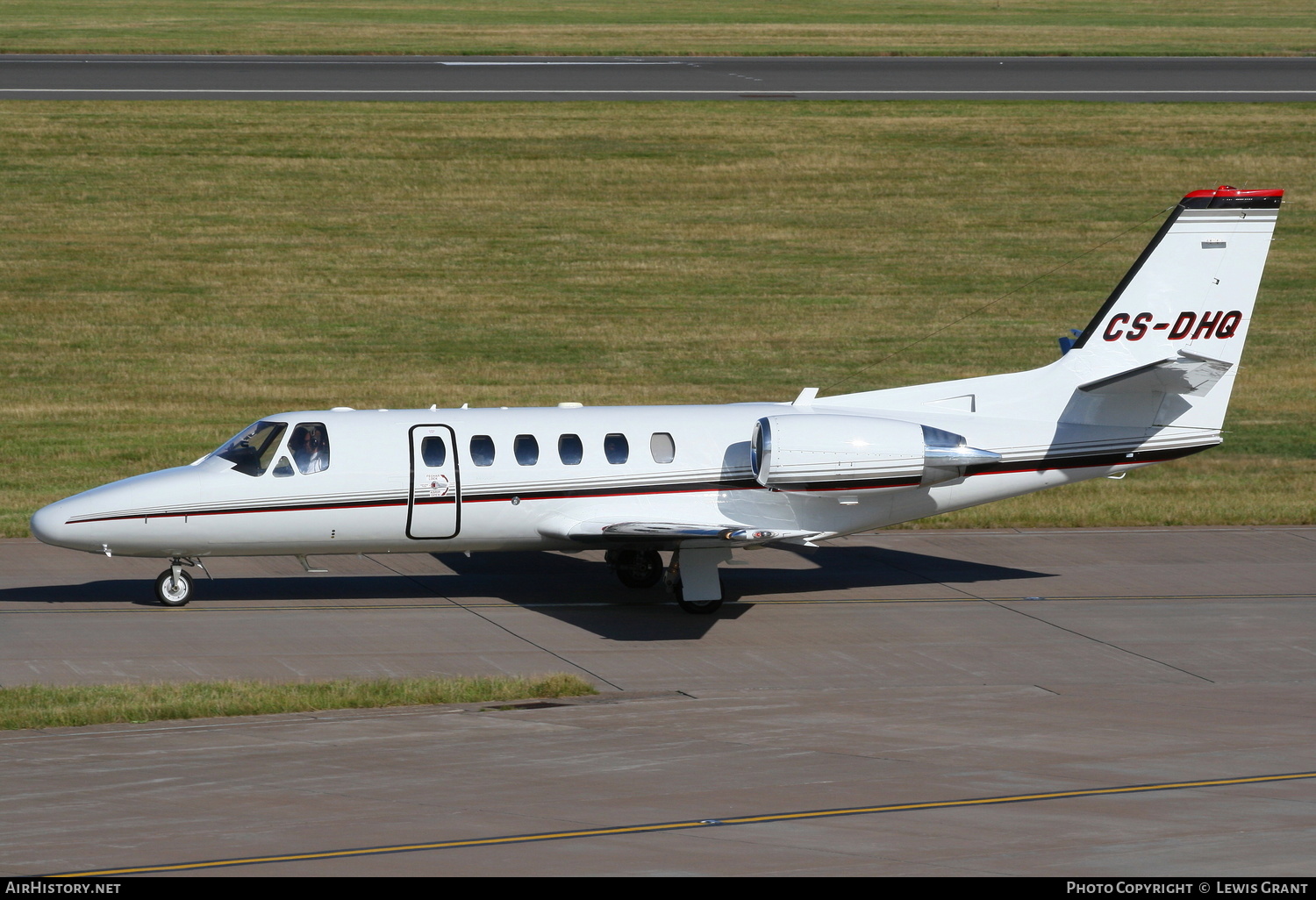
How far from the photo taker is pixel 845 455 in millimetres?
19547

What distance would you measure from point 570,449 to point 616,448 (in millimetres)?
570

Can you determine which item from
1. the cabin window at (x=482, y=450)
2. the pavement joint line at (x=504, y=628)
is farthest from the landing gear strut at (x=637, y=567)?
the cabin window at (x=482, y=450)

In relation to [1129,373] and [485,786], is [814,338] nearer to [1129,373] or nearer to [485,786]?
[1129,373]

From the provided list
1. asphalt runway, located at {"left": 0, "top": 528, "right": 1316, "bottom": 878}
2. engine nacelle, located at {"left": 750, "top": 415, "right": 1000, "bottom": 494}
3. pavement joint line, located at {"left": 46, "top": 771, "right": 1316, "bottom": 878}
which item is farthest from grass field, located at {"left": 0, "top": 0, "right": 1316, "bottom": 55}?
pavement joint line, located at {"left": 46, "top": 771, "right": 1316, "bottom": 878}

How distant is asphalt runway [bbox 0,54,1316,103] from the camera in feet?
163

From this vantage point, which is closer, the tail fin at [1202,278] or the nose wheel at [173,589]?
the nose wheel at [173,589]

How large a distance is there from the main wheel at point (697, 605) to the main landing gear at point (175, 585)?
6.07m

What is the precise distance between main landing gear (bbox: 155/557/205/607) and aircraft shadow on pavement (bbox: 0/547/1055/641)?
0.35m

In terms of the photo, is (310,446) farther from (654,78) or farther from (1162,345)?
(654,78)

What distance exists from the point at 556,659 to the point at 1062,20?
59987mm

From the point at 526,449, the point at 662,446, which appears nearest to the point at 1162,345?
the point at 662,446

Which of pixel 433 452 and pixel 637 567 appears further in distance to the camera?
pixel 637 567

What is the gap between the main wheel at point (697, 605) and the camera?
19.7m

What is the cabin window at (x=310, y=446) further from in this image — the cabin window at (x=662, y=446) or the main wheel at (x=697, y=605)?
the main wheel at (x=697, y=605)
